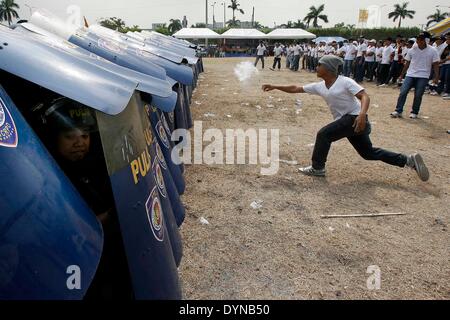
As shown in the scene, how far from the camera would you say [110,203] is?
1.74 metres

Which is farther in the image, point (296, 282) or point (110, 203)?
point (296, 282)

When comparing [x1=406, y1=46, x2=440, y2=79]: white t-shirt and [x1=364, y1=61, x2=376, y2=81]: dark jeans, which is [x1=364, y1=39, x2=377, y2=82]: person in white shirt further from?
[x1=406, y1=46, x2=440, y2=79]: white t-shirt

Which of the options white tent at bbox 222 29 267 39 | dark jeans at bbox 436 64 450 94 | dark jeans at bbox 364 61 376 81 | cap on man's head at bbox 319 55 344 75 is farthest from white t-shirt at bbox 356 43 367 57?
white tent at bbox 222 29 267 39

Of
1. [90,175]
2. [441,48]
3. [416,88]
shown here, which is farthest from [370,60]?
[90,175]

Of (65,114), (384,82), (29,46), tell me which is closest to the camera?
(29,46)

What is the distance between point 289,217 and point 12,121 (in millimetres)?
2697

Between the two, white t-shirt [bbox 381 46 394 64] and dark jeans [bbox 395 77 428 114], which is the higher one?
white t-shirt [bbox 381 46 394 64]

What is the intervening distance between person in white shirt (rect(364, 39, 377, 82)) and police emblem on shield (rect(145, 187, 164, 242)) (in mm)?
14783

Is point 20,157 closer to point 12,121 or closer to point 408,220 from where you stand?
point 12,121

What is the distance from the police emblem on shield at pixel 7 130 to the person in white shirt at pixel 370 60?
1536 cm

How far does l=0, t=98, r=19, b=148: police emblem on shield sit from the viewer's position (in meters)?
1.15

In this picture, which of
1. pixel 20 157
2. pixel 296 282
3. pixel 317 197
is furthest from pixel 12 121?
pixel 317 197

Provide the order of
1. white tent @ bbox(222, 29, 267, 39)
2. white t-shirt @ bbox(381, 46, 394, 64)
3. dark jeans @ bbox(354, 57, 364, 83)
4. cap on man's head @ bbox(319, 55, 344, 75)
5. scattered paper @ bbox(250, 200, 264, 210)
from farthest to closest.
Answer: white tent @ bbox(222, 29, 267, 39)
dark jeans @ bbox(354, 57, 364, 83)
white t-shirt @ bbox(381, 46, 394, 64)
cap on man's head @ bbox(319, 55, 344, 75)
scattered paper @ bbox(250, 200, 264, 210)
